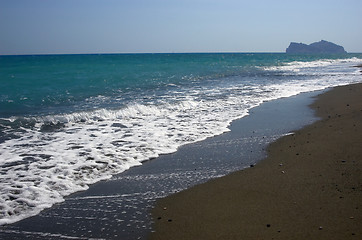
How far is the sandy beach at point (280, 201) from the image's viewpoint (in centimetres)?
400

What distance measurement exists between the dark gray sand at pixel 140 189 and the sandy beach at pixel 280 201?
303 mm

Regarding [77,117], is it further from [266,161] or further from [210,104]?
[266,161]

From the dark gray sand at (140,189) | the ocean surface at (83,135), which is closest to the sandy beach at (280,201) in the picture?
A: the dark gray sand at (140,189)

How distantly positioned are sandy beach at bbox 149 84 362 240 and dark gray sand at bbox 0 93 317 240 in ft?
0.99

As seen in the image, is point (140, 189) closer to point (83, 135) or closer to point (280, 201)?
point (280, 201)

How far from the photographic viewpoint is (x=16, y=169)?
6488 millimetres

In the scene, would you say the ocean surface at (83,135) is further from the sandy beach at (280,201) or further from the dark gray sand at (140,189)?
the sandy beach at (280,201)

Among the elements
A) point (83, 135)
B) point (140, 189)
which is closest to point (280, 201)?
point (140, 189)

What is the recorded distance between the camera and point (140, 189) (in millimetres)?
5535

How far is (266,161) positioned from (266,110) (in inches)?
254

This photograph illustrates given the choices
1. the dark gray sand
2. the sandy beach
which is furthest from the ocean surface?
the sandy beach

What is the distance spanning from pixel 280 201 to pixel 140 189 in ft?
7.21

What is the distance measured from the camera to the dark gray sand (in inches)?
167

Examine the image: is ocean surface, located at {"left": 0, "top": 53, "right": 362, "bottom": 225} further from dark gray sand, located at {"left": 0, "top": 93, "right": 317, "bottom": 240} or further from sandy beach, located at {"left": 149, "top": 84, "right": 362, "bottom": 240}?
sandy beach, located at {"left": 149, "top": 84, "right": 362, "bottom": 240}
